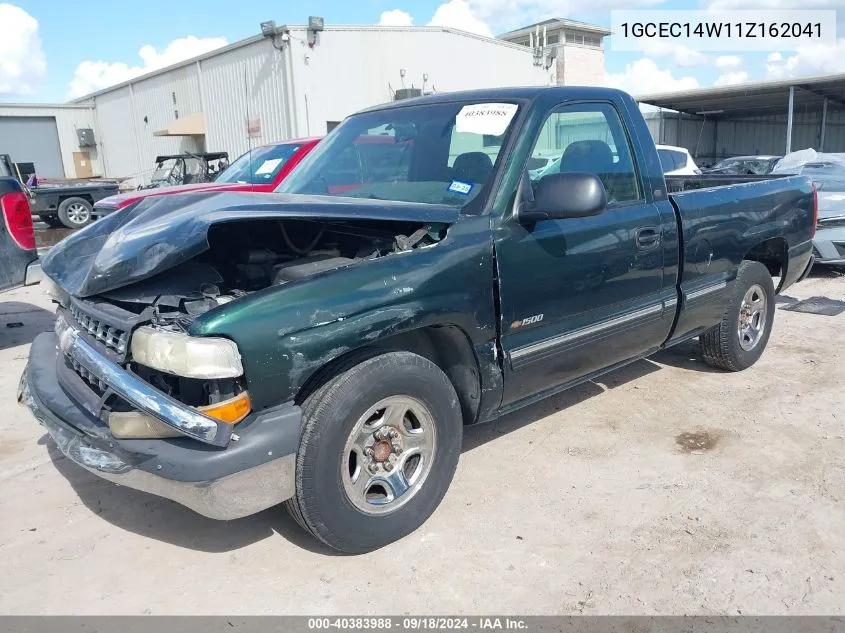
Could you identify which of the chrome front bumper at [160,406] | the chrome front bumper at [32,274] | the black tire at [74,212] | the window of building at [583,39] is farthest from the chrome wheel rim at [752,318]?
the window of building at [583,39]

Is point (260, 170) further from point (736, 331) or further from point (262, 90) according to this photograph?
point (262, 90)

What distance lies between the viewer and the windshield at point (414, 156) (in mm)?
3346

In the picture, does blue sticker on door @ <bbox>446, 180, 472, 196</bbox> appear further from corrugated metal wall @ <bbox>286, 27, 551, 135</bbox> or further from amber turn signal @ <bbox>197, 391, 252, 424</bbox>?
corrugated metal wall @ <bbox>286, 27, 551, 135</bbox>

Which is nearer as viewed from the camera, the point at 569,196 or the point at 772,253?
the point at 569,196

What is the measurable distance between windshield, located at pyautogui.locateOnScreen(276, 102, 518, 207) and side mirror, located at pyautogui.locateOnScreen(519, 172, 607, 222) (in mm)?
291

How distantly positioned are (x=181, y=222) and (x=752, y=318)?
13.8 ft

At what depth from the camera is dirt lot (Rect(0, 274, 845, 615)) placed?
8.69ft

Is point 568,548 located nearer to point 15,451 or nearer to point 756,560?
point 756,560

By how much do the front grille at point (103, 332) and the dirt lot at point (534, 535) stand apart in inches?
37.1

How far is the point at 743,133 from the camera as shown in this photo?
1366 inches

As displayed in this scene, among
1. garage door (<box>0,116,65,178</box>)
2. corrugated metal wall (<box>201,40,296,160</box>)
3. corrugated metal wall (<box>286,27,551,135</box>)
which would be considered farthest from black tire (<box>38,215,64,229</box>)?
garage door (<box>0,116,65,178</box>)

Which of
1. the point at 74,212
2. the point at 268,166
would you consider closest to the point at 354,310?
the point at 268,166

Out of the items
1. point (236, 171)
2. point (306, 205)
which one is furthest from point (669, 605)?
point (236, 171)

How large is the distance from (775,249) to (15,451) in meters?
5.38
